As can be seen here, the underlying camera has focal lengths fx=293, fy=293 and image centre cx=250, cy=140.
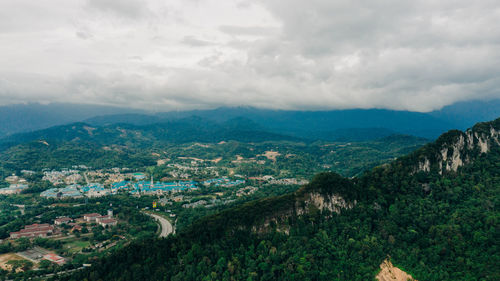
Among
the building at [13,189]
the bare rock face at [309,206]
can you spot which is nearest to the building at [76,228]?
the bare rock face at [309,206]

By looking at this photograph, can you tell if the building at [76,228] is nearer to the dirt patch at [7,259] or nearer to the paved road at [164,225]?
the dirt patch at [7,259]

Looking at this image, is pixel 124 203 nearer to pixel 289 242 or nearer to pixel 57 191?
pixel 57 191

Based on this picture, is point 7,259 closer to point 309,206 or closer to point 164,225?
point 164,225

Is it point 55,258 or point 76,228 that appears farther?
point 76,228

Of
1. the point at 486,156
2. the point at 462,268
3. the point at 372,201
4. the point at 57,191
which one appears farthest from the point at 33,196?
the point at 486,156

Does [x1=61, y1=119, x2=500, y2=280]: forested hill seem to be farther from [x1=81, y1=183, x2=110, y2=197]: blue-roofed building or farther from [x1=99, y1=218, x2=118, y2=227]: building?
[x1=81, y1=183, x2=110, y2=197]: blue-roofed building

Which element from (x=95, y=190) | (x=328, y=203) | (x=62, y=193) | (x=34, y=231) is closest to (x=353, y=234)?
(x=328, y=203)
